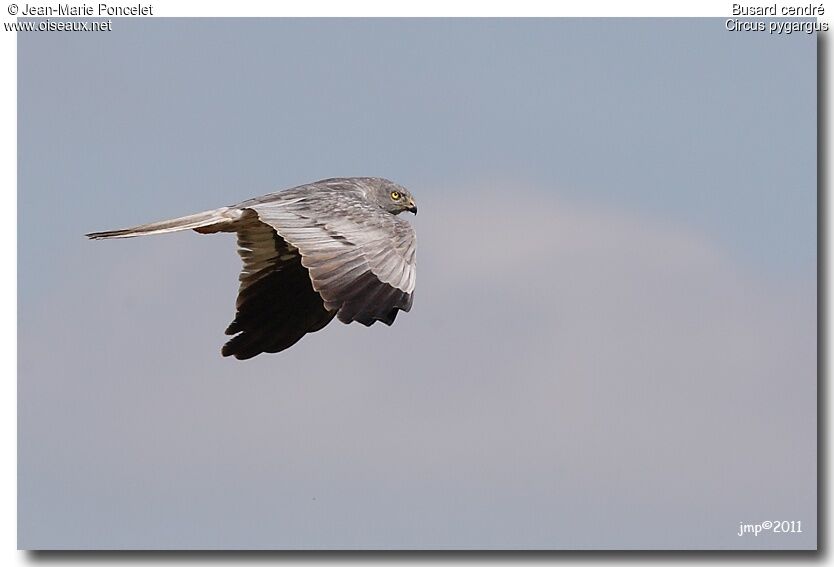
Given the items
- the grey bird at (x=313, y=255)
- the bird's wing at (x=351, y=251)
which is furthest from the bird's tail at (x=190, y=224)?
the bird's wing at (x=351, y=251)

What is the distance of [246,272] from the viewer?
1118 centimetres

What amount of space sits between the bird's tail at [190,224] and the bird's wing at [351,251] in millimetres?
410

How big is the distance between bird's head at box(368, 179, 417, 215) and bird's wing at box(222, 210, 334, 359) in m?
0.97

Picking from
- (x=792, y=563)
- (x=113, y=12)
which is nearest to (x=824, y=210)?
(x=792, y=563)

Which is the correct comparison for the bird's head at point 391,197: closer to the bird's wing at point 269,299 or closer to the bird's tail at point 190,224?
the bird's wing at point 269,299

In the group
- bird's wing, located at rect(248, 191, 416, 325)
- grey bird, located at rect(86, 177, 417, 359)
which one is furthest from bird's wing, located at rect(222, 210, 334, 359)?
bird's wing, located at rect(248, 191, 416, 325)

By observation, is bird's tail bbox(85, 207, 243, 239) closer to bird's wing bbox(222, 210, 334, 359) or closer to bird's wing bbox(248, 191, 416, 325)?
bird's wing bbox(222, 210, 334, 359)

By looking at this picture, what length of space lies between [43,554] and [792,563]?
6.34 m

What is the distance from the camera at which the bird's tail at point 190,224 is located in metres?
10.1

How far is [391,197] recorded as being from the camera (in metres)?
12.0

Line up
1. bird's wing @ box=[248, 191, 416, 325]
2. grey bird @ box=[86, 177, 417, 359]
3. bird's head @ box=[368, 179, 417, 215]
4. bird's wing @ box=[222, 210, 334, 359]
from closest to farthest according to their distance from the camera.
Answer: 1. bird's wing @ box=[248, 191, 416, 325]
2. grey bird @ box=[86, 177, 417, 359]
3. bird's wing @ box=[222, 210, 334, 359]
4. bird's head @ box=[368, 179, 417, 215]

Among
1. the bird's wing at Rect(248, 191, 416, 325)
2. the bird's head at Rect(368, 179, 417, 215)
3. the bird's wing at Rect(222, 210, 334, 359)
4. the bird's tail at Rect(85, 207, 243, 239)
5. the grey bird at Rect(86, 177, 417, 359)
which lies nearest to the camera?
the bird's wing at Rect(248, 191, 416, 325)

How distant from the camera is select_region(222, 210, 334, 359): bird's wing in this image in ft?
35.0

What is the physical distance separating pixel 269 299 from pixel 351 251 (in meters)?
2.01
